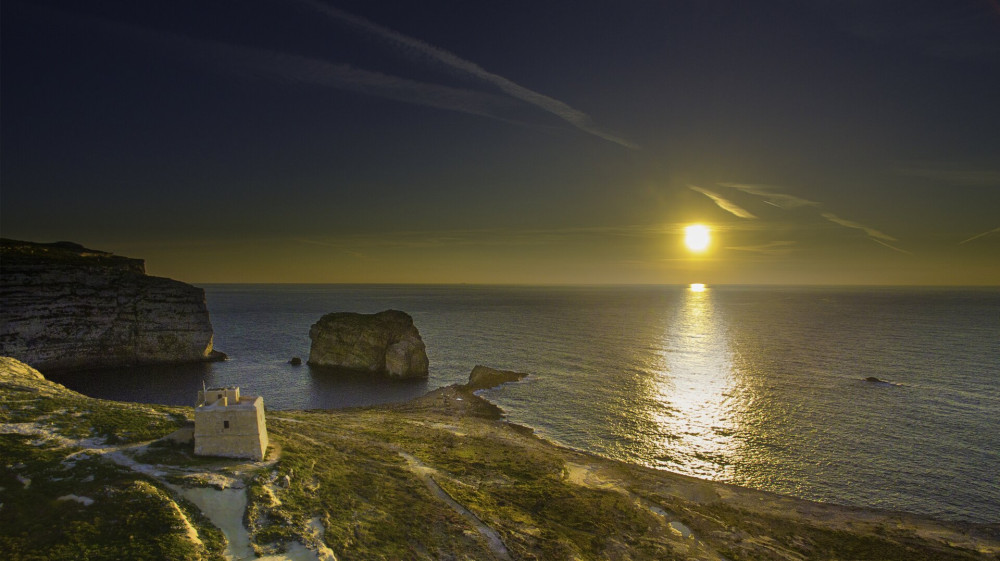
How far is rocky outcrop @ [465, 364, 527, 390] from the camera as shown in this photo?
238ft

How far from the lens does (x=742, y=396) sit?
66.9 m

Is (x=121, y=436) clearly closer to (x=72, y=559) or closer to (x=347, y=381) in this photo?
(x=72, y=559)

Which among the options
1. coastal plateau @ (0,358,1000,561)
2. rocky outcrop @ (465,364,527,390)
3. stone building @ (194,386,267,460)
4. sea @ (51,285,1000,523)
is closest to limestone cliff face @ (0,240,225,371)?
sea @ (51,285,1000,523)

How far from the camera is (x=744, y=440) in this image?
5056 cm

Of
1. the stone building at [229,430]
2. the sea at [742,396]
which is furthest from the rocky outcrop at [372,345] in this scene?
the stone building at [229,430]

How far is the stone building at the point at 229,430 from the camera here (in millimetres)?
28609

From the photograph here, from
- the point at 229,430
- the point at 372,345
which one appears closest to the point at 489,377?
the point at 372,345

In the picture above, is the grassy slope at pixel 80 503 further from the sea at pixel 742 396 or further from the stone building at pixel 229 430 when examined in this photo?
the sea at pixel 742 396

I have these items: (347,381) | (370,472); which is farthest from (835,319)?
(370,472)

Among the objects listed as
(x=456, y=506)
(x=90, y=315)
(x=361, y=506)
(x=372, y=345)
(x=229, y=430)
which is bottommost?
(x=456, y=506)

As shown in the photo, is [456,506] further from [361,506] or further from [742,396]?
[742,396]

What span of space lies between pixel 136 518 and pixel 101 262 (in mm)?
96269

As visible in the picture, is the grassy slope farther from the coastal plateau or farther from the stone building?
the stone building

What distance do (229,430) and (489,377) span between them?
49.8 m
